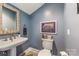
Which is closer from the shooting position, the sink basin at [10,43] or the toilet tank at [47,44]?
the sink basin at [10,43]

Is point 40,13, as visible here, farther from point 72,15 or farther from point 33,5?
point 72,15

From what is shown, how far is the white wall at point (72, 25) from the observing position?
4.73 feet

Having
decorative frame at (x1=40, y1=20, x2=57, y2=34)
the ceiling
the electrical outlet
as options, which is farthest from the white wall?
the ceiling

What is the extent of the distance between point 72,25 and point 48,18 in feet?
0.90

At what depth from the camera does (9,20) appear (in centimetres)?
146

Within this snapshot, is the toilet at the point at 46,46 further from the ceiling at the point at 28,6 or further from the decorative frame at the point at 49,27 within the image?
the ceiling at the point at 28,6

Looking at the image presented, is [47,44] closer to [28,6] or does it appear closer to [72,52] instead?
[72,52]

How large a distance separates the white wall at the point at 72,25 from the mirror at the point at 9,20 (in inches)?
21.7

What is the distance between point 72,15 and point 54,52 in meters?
0.45

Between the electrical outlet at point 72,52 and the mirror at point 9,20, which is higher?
the mirror at point 9,20

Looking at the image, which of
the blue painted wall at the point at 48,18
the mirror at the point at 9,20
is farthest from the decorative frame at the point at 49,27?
the mirror at the point at 9,20

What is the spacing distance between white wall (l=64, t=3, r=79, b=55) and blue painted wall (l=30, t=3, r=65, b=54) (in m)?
0.05

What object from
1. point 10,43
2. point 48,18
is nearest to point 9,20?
point 10,43

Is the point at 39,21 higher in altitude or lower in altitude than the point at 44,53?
higher
